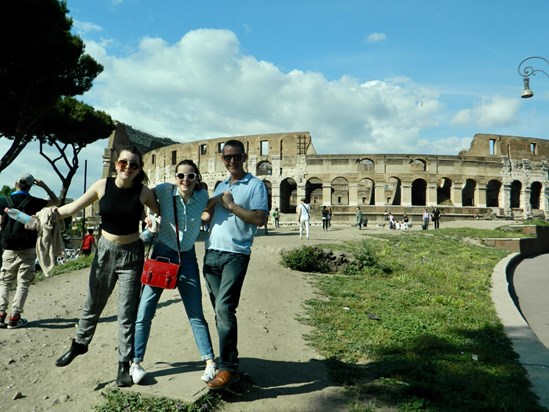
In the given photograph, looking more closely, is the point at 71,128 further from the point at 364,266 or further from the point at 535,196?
the point at 535,196

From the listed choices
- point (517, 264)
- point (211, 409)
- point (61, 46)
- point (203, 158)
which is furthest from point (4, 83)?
point (203, 158)

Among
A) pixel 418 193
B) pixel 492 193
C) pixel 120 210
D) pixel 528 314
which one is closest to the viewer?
pixel 120 210

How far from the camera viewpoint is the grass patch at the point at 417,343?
3375 millimetres

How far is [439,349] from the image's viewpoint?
464cm

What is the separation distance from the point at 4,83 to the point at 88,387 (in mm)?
16291

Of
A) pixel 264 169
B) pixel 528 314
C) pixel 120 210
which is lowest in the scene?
pixel 528 314

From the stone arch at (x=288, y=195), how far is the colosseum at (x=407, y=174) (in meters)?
0.09

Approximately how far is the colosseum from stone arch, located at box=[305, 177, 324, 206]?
15 centimetres

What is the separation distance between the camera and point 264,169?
125 feet

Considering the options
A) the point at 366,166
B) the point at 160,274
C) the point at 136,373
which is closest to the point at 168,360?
the point at 136,373

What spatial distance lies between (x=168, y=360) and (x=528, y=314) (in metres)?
6.73

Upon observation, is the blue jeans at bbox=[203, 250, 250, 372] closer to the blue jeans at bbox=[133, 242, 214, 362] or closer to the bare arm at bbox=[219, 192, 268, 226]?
the blue jeans at bbox=[133, 242, 214, 362]

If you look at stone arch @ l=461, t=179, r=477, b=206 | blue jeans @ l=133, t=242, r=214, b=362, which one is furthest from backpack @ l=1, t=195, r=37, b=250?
stone arch @ l=461, t=179, r=477, b=206

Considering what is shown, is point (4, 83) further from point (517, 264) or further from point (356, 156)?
point (356, 156)
